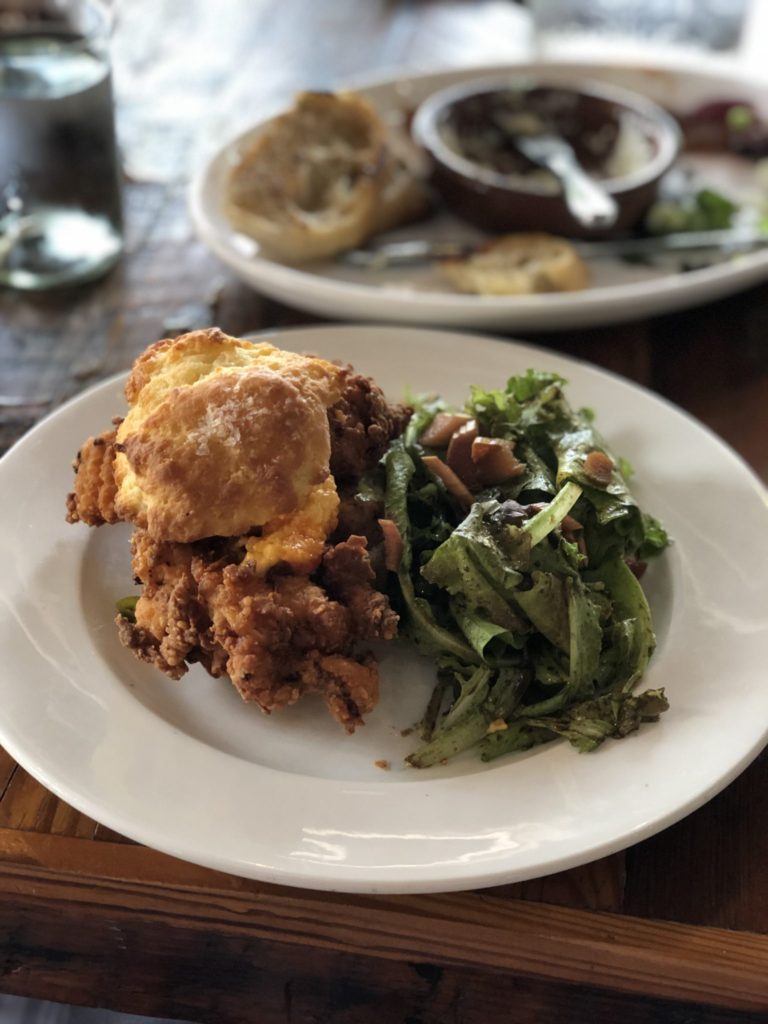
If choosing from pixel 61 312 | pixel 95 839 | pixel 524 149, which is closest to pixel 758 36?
pixel 524 149

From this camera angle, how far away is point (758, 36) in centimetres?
752

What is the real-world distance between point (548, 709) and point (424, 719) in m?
0.24

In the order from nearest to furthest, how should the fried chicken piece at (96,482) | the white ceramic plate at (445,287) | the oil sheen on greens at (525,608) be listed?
the oil sheen on greens at (525,608) → the fried chicken piece at (96,482) → the white ceramic plate at (445,287)

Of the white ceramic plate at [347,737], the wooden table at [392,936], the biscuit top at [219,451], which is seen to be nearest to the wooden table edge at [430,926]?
the wooden table at [392,936]

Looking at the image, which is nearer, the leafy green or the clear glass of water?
the leafy green

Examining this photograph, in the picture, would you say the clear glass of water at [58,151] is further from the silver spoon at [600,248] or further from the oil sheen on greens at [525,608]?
the oil sheen on greens at [525,608]

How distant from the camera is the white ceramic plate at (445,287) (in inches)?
123

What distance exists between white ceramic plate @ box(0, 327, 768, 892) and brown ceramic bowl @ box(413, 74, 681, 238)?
1.44 m

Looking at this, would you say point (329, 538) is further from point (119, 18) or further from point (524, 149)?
point (119, 18)

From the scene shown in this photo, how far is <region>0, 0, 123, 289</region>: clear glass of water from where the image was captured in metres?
3.43

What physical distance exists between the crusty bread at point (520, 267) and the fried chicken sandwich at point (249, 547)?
5.03 ft

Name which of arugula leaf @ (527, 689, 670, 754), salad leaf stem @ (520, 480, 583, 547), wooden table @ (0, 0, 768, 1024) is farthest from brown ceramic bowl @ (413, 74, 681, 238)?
wooden table @ (0, 0, 768, 1024)

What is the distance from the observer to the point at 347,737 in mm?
2010

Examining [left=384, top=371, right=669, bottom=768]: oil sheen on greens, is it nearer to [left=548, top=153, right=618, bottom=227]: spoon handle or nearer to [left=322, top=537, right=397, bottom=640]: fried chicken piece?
[left=322, top=537, right=397, bottom=640]: fried chicken piece
